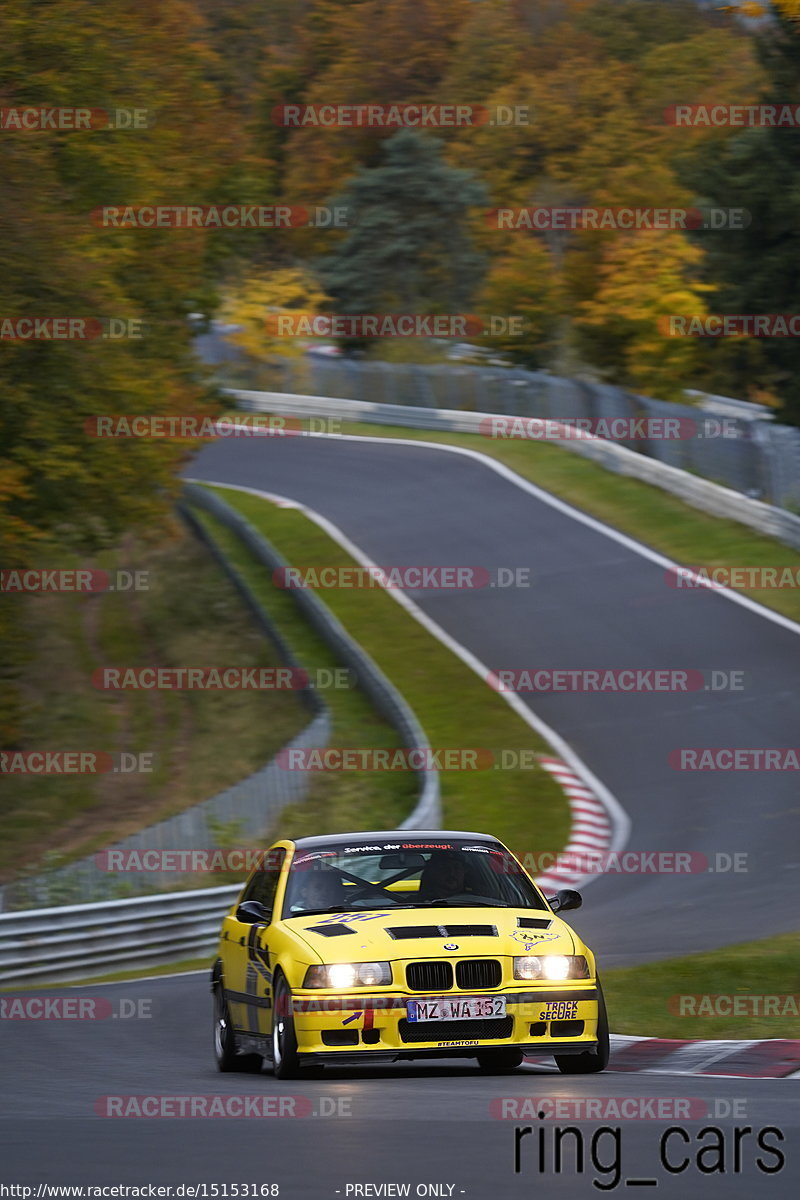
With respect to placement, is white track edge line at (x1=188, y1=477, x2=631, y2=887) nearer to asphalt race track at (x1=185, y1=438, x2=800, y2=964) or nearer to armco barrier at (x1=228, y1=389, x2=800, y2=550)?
asphalt race track at (x1=185, y1=438, x2=800, y2=964)

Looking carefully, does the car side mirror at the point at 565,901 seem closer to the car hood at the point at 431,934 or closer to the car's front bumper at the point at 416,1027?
the car hood at the point at 431,934

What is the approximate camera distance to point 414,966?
9.16 m

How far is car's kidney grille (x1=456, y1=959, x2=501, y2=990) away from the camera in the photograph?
917cm

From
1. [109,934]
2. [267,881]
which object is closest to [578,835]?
[109,934]

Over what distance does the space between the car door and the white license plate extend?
100 centimetres

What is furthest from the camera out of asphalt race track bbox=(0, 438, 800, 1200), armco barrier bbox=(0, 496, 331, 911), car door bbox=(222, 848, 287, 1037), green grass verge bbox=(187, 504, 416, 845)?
green grass verge bbox=(187, 504, 416, 845)

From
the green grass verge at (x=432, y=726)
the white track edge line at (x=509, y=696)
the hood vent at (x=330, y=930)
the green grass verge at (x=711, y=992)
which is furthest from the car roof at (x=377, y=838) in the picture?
the green grass verge at (x=432, y=726)

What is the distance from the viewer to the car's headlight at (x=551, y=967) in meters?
9.27

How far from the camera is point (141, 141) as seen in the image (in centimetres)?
2772

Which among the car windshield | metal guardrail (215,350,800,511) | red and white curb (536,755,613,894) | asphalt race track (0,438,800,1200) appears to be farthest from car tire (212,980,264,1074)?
metal guardrail (215,350,800,511)

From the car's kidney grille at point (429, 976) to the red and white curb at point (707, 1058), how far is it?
151 cm

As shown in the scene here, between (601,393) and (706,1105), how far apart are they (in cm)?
3850

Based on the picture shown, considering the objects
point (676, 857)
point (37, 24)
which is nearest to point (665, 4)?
point (37, 24)

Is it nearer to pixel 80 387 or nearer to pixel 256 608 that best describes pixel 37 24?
pixel 80 387
